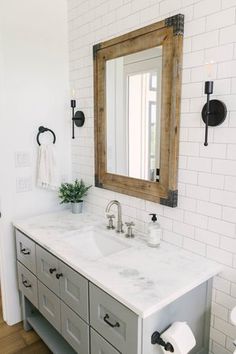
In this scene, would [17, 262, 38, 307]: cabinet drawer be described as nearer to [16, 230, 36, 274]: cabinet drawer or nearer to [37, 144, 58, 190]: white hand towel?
[16, 230, 36, 274]: cabinet drawer

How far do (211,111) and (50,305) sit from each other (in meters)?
1.49

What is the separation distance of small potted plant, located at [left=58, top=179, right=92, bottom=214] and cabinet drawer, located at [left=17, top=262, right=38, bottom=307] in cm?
57

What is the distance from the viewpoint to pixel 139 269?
1.40 metres

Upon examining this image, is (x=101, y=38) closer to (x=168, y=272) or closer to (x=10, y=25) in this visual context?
(x=10, y=25)

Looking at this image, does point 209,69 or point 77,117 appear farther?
point 77,117

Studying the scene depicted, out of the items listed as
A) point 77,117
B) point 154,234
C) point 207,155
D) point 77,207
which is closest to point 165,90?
point 207,155

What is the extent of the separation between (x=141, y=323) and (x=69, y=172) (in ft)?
5.30

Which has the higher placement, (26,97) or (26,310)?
(26,97)

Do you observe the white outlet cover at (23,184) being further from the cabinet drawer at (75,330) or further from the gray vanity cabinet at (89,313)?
the cabinet drawer at (75,330)

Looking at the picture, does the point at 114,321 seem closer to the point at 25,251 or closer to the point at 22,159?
the point at 25,251

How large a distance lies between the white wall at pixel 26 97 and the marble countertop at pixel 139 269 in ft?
1.36

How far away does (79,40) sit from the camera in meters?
2.22

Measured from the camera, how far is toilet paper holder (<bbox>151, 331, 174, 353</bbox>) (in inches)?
45.6

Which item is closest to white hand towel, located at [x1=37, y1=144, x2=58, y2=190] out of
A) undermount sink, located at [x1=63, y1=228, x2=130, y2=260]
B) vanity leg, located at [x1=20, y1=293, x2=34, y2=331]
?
undermount sink, located at [x1=63, y1=228, x2=130, y2=260]
